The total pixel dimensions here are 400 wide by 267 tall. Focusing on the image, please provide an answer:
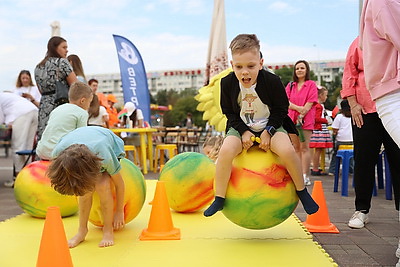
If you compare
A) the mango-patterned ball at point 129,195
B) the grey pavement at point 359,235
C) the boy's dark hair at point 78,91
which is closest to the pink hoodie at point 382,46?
the grey pavement at point 359,235

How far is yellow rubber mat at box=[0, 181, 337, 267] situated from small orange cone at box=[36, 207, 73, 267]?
0.33 m

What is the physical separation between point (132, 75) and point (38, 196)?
26.9ft

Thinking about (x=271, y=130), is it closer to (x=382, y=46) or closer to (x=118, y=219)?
(x=382, y=46)

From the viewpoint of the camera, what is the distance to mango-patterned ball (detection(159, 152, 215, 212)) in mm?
5184

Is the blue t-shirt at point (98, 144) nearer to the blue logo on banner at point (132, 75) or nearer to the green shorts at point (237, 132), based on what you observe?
the green shorts at point (237, 132)

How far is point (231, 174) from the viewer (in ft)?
12.4

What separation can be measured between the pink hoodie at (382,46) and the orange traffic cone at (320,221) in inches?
63.4

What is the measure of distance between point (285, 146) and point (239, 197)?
1.89ft

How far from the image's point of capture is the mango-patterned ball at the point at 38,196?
504 centimetres

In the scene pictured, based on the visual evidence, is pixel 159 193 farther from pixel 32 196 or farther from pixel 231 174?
pixel 32 196

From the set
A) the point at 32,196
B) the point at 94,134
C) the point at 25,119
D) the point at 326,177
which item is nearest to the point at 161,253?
the point at 94,134

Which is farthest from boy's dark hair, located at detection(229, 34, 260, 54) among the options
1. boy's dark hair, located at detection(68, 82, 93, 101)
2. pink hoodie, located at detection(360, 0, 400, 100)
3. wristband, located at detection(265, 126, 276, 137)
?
boy's dark hair, located at detection(68, 82, 93, 101)

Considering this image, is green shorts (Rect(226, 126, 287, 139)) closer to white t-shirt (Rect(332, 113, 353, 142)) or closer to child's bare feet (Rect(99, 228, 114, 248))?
child's bare feet (Rect(99, 228, 114, 248))

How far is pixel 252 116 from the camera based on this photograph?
394cm
